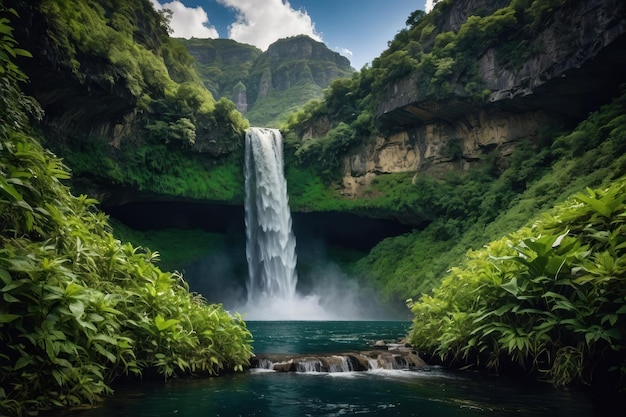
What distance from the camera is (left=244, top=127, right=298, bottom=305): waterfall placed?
2769 cm

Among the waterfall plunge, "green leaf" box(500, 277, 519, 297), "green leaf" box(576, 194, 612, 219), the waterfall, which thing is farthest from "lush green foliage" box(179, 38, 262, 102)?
"green leaf" box(576, 194, 612, 219)

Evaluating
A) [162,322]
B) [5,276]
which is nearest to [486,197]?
[162,322]

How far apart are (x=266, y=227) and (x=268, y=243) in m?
1.13

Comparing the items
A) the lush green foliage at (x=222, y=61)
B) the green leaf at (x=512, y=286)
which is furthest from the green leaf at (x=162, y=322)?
the lush green foliage at (x=222, y=61)

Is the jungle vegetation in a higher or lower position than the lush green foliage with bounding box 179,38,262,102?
lower

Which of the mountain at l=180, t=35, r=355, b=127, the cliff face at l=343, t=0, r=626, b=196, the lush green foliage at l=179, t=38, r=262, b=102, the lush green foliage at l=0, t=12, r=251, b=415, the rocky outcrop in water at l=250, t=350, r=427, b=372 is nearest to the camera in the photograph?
the lush green foliage at l=0, t=12, r=251, b=415

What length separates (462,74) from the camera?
2412 cm

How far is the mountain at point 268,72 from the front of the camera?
6334 centimetres

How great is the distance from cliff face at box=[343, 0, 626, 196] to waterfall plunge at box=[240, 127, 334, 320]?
5.70 meters

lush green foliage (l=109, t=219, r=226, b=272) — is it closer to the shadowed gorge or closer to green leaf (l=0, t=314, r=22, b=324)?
the shadowed gorge

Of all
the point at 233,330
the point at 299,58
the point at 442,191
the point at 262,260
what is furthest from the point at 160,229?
the point at 299,58

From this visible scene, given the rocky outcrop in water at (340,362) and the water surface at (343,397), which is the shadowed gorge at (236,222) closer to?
the rocky outcrop in water at (340,362)

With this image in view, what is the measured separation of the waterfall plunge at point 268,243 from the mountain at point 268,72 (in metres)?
27.8

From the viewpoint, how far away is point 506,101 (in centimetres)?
2306
